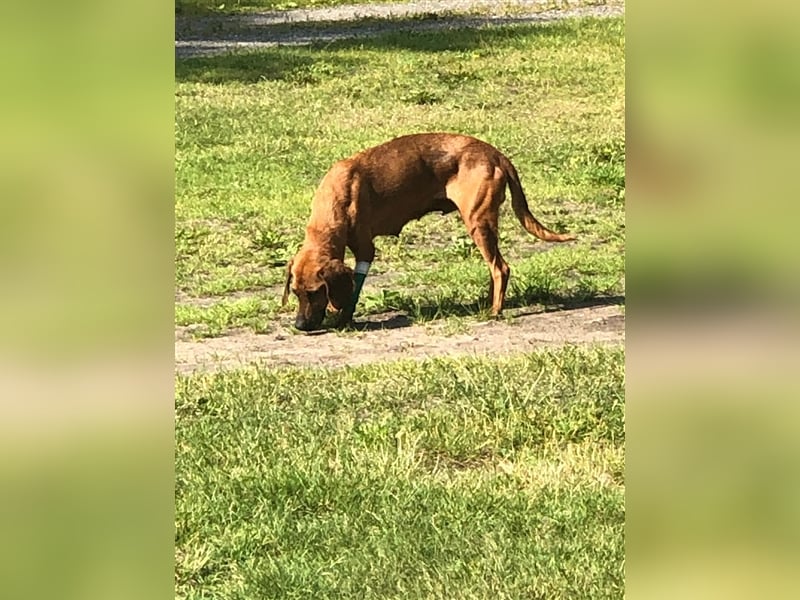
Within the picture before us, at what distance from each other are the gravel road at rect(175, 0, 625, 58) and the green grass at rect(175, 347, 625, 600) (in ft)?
4.25

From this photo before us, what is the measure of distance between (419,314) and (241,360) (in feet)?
2.40

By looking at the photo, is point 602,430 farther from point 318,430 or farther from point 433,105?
point 433,105

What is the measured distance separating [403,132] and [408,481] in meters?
1.36

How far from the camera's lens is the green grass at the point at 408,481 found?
4141mm

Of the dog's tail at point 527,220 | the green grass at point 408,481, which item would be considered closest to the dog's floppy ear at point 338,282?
the green grass at point 408,481

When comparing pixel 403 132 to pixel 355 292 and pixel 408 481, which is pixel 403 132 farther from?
pixel 408 481

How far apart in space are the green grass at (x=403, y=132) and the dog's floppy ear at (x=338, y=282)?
80 millimetres

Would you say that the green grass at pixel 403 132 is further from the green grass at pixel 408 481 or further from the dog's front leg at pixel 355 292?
the green grass at pixel 408 481

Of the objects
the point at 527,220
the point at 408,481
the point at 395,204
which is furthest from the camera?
the point at 395,204

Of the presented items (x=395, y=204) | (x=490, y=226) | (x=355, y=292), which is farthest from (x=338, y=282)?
(x=490, y=226)

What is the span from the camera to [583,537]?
4164 mm

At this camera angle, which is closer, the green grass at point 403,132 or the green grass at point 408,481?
the green grass at point 408,481

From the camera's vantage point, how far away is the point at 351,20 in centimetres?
461

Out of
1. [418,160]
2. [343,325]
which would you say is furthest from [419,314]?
[418,160]
